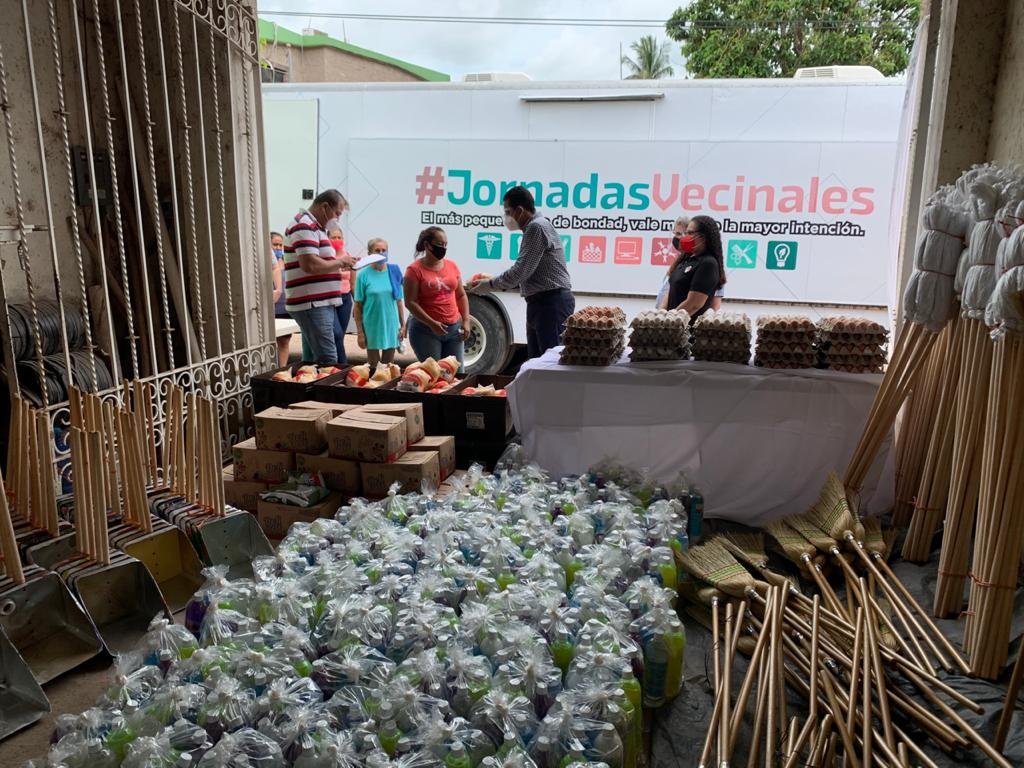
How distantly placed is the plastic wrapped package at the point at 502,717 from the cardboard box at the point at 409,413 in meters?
2.31

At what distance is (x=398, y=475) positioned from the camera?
3.83 meters

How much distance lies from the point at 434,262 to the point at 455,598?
3799 millimetres

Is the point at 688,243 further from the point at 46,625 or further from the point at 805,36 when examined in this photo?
the point at 805,36

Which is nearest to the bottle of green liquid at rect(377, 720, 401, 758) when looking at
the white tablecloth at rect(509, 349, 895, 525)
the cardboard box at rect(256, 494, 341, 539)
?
the cardboard box at rect(256, 494, 341, 539)

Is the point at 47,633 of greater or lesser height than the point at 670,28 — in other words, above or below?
below

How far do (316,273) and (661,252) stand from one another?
11.2ft

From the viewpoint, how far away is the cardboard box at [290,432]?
397cm

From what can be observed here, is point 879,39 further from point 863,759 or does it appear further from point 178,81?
point 863,759

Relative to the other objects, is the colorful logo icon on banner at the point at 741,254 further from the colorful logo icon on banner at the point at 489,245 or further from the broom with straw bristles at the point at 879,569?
the broom with straw bristles at the point at 879,569

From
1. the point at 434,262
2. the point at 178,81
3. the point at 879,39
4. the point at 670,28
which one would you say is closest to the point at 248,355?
the point at 434,262

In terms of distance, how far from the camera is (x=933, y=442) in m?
3.37

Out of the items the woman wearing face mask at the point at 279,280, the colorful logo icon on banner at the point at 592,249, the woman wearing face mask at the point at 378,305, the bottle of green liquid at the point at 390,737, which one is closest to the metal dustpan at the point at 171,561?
the bottle of green liquid at the point at 390,737

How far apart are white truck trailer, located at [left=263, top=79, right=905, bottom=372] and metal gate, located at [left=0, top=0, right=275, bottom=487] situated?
2.47m

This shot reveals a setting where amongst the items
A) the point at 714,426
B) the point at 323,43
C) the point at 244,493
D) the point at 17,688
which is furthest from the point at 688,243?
the point at 323,43
